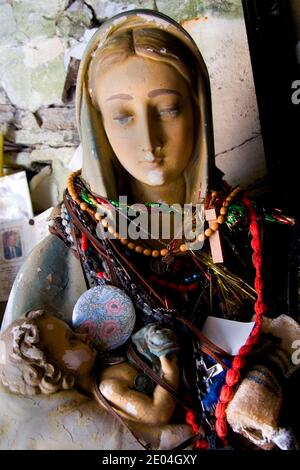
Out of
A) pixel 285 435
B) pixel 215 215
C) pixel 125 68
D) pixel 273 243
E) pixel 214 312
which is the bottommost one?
pixel 285 435

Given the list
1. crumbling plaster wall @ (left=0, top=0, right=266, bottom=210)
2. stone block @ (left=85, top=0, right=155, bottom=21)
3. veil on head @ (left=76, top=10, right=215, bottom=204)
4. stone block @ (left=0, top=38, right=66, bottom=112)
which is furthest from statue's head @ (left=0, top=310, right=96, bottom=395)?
stone block @ (left=85, top=0, right=155, bottom=21)

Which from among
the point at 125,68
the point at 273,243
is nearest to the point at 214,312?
the point at 273,243

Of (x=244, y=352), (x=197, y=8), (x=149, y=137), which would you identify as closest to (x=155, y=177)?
(x=149, y=137)

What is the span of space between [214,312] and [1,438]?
0.61 meters

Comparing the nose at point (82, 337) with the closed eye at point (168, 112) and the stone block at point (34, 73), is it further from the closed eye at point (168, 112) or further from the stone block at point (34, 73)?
the stone block at point (34, 73)

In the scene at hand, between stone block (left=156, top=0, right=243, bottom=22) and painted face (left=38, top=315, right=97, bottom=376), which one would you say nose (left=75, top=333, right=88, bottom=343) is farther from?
stone block (left=156, top=0, right=243, bottom=22)

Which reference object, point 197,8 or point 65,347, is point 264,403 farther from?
point 197,8

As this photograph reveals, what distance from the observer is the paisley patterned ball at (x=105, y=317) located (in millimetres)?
1169

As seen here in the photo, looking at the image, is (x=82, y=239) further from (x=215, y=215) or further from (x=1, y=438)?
(x=1, y=438)

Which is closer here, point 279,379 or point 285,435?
point 285,435

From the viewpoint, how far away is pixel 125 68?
45.2 inches

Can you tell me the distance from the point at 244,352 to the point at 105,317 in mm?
358

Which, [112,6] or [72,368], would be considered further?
[112,6]

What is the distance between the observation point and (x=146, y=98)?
1142mm
